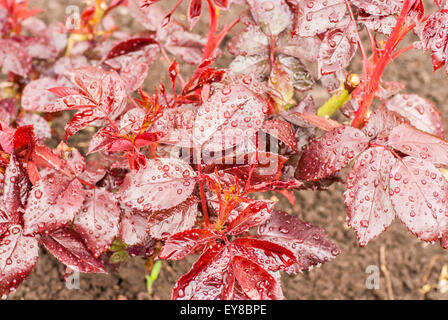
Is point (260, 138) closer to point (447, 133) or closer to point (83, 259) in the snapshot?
point (83, 259)

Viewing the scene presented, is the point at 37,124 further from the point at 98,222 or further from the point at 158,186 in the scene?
the point at 158,186

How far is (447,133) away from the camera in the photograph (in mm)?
1820

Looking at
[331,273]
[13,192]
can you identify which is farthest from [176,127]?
[331,273]

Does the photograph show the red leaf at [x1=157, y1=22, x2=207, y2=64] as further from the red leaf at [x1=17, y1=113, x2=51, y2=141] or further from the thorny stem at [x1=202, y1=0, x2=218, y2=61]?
the red leaf at [x1=17, y1=113, x2=51, y2=141]

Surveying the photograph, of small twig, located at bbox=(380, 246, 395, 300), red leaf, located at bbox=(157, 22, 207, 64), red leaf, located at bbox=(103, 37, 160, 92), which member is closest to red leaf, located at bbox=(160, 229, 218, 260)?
red leaf, located at bbox=(103, 37, 160, 92)

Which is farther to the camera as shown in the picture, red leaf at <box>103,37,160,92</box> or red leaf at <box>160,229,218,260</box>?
red leaf at <box>103,37,160,92</box>

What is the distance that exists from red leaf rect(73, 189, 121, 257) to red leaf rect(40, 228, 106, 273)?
0.02m

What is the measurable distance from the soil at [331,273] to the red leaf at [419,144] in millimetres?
726

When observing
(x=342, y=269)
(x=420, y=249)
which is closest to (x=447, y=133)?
(x=420, y=249)

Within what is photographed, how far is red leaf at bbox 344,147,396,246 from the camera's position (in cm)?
74

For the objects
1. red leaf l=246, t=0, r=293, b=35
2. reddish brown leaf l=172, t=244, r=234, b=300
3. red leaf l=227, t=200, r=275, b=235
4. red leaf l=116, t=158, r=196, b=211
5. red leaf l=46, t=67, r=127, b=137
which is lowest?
reddish brown leaf l=172, t=244, r=234, b=300

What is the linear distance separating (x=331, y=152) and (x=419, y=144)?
6.3 inches

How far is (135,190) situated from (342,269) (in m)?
1.06

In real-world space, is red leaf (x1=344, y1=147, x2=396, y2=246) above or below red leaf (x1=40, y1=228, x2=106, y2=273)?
above
